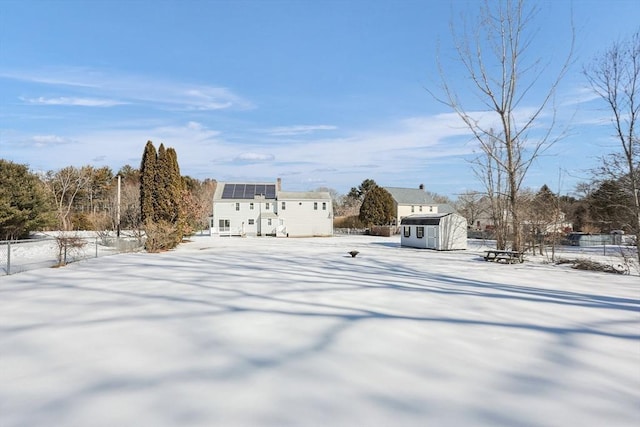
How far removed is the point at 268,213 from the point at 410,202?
915 inches

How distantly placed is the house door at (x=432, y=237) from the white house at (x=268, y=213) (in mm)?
18356

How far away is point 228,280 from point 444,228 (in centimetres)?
1580

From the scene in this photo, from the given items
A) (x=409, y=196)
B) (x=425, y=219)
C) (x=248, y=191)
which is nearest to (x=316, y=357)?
(x=425, y=219)

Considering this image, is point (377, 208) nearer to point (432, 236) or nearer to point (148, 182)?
point (432, 236)

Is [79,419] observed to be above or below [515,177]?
below

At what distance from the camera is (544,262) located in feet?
47.8

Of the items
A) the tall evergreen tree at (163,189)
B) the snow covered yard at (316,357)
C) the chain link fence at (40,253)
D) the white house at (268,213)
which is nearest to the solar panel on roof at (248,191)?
the white house at (268,213)

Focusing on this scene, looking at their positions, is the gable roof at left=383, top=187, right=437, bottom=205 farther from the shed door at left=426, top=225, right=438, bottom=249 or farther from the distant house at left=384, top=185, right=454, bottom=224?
the shed door at left=426, top=225, right=438, bottom=249

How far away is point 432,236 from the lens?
21922 mm

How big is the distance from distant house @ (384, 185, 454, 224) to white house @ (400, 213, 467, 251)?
2734cm

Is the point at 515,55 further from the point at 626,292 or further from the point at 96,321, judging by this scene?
the point at 96,321

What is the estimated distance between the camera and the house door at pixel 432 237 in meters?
21.6

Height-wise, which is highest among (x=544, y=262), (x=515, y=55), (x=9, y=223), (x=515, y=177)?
(x=515, y=55)

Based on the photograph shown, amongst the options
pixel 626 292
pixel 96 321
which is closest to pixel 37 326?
pixel 96 321
